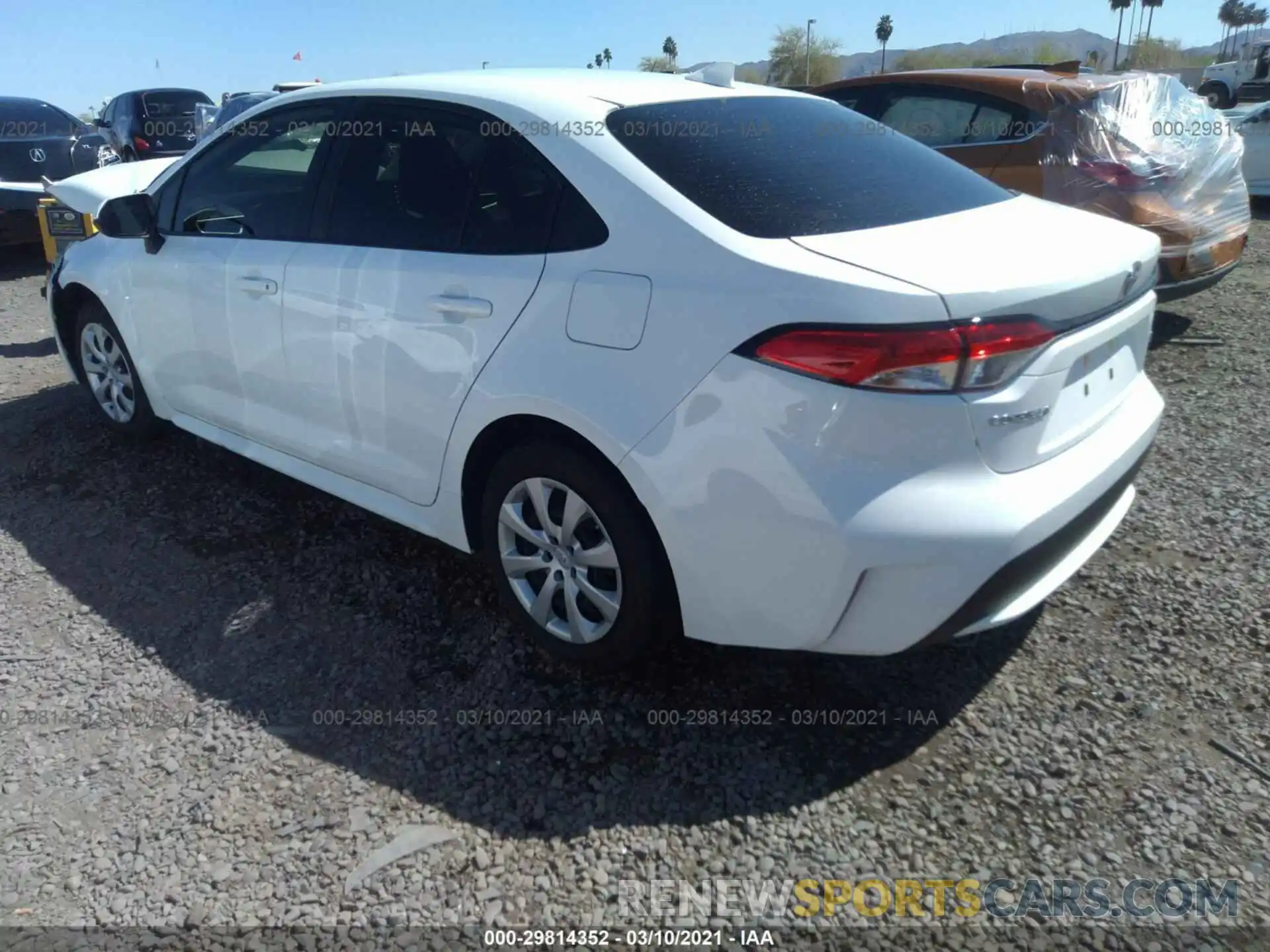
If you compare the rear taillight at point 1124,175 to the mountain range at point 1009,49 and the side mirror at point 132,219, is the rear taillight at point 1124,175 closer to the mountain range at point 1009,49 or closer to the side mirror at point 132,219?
the side mirror at point 132,219

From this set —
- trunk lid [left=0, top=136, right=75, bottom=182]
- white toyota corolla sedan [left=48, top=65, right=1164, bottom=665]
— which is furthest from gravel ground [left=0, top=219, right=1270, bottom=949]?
trunk lid [left=0, top=136, right=75, bottom=182]

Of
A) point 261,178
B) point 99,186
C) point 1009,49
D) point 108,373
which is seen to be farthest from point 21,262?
point 1009,49

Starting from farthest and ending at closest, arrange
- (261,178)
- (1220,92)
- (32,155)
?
(1220,92) → (32,155) → (261,178)

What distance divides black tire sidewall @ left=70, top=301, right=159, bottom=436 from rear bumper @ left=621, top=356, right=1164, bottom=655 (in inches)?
117

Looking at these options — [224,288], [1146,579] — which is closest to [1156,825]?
[1146,579]

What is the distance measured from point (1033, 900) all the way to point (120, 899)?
2.05 m

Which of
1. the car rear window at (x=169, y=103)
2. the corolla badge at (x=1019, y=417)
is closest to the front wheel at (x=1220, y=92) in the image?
the car rear window at (x=169, y=103)

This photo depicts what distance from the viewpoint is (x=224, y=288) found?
11.8 feet

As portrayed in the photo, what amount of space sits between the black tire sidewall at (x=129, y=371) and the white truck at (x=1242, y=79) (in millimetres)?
30972

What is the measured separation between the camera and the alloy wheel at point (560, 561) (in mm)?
2660

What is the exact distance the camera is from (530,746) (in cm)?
260

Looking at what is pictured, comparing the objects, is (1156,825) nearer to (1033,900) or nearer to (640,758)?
(1033,900)

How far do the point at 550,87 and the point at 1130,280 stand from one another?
1.76 metres

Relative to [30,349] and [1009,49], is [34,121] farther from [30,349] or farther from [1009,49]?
[1009,49]
